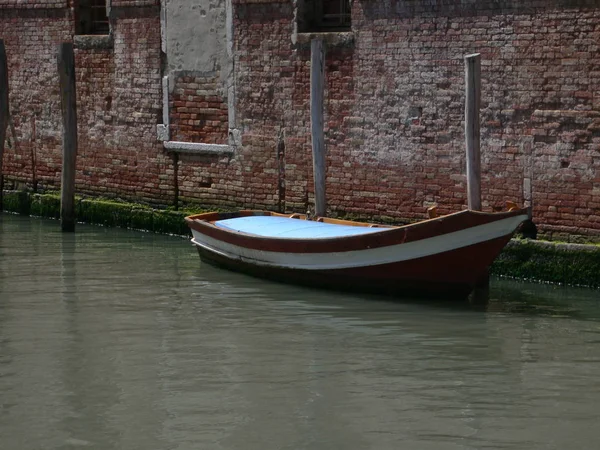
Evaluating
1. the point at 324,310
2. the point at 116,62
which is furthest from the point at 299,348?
the point at 116,62

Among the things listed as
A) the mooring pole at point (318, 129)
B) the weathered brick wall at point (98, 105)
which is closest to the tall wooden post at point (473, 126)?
the mooring pole at point (318, 129)

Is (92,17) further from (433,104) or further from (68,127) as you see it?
(433,104)

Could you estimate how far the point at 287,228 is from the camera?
41.4ft

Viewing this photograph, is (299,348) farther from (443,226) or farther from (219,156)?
(219,156)

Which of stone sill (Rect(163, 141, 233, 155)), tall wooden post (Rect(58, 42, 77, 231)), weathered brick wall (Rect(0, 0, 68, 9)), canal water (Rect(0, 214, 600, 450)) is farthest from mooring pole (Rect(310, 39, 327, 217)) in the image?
weathered brick wall (Rect(0, 0, 68, 9))

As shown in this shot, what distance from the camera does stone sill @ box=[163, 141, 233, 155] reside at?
50.0 ft

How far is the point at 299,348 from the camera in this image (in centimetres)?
964

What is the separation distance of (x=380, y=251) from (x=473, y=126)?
1180mm

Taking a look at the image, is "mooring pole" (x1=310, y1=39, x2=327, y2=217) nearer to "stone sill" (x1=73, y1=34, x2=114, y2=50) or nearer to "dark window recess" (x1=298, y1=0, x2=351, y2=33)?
"dark window recess" (x1=298, y1=0, x2=351, y2=33)

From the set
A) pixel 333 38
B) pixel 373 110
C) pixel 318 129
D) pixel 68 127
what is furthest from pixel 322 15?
pixel 68 127

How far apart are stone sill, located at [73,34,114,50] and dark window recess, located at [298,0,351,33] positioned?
3.07 m

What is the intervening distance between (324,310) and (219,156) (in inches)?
178

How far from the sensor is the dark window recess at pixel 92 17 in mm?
17125

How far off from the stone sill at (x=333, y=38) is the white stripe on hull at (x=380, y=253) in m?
2.22
